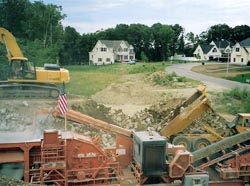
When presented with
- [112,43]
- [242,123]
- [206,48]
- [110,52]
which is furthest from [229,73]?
[206,48]

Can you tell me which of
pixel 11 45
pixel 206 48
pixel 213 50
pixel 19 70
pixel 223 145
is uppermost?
pixel 206 48

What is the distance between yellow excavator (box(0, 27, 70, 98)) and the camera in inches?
827

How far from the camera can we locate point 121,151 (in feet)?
39.0

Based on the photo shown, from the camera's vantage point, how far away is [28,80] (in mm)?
21797

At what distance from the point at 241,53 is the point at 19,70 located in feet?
197

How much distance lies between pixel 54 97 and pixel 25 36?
26400 millimetres

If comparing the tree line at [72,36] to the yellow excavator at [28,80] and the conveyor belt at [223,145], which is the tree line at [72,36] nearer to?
the yellow excavator at [28,80]

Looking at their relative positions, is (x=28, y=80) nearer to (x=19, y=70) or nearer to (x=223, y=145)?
(x=19, y=70)

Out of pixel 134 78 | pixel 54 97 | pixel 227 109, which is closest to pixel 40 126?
pixel 54 97

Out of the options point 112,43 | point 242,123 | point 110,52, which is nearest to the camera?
point 242,123

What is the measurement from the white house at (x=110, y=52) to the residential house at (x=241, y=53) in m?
22.7

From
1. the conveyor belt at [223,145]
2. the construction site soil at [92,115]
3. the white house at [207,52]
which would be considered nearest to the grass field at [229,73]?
the construction site soil at [92,115]

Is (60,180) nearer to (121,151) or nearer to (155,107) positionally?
(121,151)

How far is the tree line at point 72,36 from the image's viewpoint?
43.4 meters
